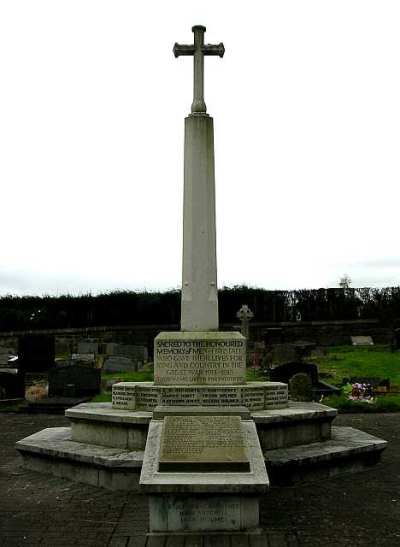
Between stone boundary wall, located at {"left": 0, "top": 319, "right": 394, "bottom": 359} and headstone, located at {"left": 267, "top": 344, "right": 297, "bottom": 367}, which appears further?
stone boundary wall, located at {"left": 0, "top": 319, "right": 394, "bottom": 359}

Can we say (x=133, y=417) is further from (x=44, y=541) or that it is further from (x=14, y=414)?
(x=14, y=414)

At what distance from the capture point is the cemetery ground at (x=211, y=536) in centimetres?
473

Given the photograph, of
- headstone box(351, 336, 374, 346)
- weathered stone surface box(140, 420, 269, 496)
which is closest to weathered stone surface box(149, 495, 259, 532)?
weathered stone surface box(140, 420, 269, 496)

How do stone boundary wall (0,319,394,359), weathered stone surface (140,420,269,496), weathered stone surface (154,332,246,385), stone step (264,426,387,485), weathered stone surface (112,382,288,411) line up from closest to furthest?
weathered stone surface (140,420,269,496)
stone step (264,426,387,485)
weathered stone surface (112,382,288,411)
weathered stone surface (154,332,246,385)
stone boundary wall (0,319,394,359)

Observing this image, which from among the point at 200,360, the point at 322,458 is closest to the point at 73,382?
the point at 200,360

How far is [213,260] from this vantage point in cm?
802

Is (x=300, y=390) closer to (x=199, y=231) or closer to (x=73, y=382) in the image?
(x=199, y=231)

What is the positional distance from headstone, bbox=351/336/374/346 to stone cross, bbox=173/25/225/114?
2092 centimetres

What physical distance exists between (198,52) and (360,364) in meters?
13.9

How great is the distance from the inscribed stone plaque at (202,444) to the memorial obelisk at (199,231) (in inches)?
86.3

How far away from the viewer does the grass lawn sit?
1749cm

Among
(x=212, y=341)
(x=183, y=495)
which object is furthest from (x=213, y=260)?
(x=183, y=495)

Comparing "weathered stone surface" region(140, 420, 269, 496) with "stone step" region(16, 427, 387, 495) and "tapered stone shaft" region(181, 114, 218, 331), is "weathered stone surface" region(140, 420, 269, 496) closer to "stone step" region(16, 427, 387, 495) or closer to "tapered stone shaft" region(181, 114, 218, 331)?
"stone step" region(16, 427, 387, 495)

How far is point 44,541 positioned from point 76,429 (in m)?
2.63
